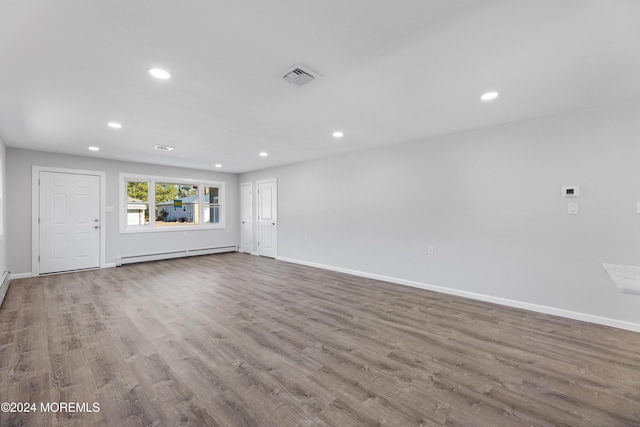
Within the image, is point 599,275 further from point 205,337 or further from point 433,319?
point 205,337

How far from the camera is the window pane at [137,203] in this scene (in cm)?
652

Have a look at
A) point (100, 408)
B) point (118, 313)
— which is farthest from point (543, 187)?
point (118, 313)

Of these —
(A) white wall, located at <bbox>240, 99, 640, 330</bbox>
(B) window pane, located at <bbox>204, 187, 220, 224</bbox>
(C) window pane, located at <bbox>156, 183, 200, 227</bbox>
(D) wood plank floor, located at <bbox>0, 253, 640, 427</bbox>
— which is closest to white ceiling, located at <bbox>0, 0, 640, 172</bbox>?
(A) white wall, located at <bbox>240, 99, 640, 330</bbox>

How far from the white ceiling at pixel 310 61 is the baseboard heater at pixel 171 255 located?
11.1ft

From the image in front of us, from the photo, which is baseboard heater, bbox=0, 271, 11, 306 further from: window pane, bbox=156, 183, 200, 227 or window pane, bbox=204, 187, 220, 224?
window pane, bbox=204, 187, 220, 224

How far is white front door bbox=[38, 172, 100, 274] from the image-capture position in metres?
5.32

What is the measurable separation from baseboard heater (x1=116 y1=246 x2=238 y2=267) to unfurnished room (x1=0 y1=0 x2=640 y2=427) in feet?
1.63

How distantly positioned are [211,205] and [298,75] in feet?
21.6

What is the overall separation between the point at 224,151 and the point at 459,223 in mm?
4453

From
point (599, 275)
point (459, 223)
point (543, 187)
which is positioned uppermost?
point (543, 187)

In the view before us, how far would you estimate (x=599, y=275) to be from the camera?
310cm

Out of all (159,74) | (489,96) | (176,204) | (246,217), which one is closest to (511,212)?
(489,96)

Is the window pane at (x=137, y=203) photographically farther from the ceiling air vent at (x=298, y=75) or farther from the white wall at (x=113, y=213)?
the ceiling air vent at (x=298, y=75)

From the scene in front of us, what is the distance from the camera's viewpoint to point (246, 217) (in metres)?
8.21
